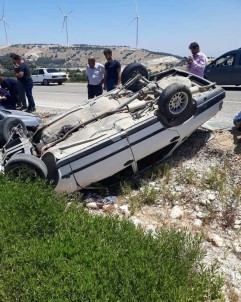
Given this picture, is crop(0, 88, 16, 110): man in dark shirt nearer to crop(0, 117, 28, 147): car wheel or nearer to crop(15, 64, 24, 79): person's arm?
crop(15, 64, 24, 79): person's arm

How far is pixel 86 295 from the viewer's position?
2.86 meters

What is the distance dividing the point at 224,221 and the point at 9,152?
3072 millimetres

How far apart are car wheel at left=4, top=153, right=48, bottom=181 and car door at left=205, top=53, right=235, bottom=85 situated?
12172 mm

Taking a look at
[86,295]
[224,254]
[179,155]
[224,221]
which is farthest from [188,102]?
[86,295]

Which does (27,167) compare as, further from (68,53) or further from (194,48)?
(68,53)

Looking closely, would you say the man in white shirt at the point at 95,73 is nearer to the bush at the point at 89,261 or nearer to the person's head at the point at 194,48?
the person's head at the point at 194,48

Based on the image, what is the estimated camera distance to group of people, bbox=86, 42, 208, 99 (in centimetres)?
825

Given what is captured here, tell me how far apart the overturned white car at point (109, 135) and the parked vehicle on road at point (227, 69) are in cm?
942

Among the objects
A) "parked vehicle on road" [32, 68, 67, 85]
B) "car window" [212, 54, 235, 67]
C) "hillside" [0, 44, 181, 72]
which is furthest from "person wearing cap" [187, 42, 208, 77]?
"hillside" [0, 44, 181, 72]

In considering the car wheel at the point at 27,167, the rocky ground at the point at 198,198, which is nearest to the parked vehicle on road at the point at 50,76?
the rocky ground at the point at 198,198

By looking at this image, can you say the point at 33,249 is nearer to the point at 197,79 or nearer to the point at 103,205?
the point at 103,205

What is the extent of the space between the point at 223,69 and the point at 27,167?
12.5m

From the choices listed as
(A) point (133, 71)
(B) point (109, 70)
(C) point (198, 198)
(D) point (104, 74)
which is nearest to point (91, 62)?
(D) point (104, 74)

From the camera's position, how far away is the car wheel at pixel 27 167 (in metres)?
4.91
